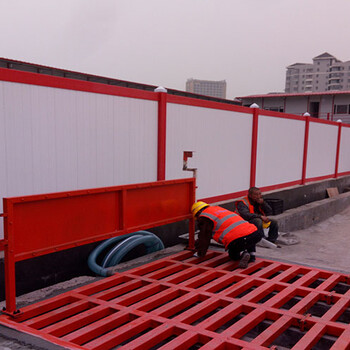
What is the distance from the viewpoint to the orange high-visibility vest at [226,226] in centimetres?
612

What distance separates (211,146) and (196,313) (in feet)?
19.1

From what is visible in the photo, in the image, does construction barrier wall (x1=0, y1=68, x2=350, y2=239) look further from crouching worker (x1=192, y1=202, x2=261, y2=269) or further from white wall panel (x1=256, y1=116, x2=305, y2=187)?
crouching worker (x1=192, y1=202, x2=261, y2=269)

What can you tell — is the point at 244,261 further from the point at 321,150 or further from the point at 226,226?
the point at 321,150

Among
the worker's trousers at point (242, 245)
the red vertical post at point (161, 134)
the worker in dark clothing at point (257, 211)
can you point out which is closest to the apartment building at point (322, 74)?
the worker in dark clothing at point (257, 211)

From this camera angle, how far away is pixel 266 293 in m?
5.20

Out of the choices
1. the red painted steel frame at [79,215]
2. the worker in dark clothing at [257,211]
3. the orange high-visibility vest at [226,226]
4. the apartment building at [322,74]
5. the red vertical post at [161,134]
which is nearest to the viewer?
the red painted steel frame at [79,215]

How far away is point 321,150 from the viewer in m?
16.2

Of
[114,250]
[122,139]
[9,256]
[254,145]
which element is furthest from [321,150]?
[9,256]

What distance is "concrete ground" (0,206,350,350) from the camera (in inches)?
148

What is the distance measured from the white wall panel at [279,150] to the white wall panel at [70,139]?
16.2 feet

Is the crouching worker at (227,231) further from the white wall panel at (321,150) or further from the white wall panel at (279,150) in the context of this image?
the white wall panel at (321,150)

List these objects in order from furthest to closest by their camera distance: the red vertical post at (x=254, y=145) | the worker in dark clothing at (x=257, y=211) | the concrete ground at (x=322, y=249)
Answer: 1. the red vertical post at (x=254, y=145)
2. the worker in dark clothing at (x=257, y=211)
3. the concrete ground at (x=322, y=249)

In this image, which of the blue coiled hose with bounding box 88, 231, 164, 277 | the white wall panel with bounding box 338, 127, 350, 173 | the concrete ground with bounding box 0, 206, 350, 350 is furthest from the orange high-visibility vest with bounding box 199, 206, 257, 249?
the white wall panel with bounding box 338, 127, 350, 173

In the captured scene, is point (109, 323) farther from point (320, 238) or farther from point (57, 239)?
point (320, 238)
